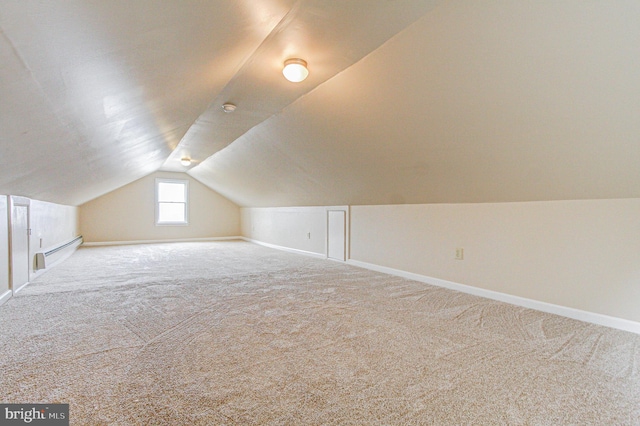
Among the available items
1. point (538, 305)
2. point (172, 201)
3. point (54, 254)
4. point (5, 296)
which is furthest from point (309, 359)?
point (172, 201)

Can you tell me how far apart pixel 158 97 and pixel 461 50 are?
83.9 inches

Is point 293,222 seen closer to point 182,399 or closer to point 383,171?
point 383,171

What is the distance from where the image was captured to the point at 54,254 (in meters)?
4.71

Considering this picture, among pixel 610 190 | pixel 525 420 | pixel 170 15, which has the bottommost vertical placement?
pixel 525 420

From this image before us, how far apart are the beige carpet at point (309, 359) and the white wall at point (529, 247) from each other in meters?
0.29

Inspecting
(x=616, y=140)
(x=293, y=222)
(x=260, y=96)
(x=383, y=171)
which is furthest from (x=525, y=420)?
(x=293, y=222)

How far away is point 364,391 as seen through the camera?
1.51 meters

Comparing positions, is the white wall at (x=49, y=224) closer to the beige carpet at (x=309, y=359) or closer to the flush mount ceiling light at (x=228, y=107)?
the beige carpet at (x=309, y=359)

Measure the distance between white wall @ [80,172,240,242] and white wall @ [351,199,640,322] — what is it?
6529 millimetres

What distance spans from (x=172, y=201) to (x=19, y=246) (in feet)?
18.0

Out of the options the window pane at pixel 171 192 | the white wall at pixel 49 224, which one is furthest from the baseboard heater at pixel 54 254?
the window pane at pixel 171 192

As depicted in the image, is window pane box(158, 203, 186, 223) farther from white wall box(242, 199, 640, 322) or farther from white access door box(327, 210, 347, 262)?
white wall box(242, 199, 640, 322)

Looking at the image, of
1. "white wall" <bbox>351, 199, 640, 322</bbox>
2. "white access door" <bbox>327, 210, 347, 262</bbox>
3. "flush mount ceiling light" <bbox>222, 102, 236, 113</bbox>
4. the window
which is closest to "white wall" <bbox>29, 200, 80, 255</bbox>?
the window

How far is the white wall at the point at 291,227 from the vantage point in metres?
5.89
